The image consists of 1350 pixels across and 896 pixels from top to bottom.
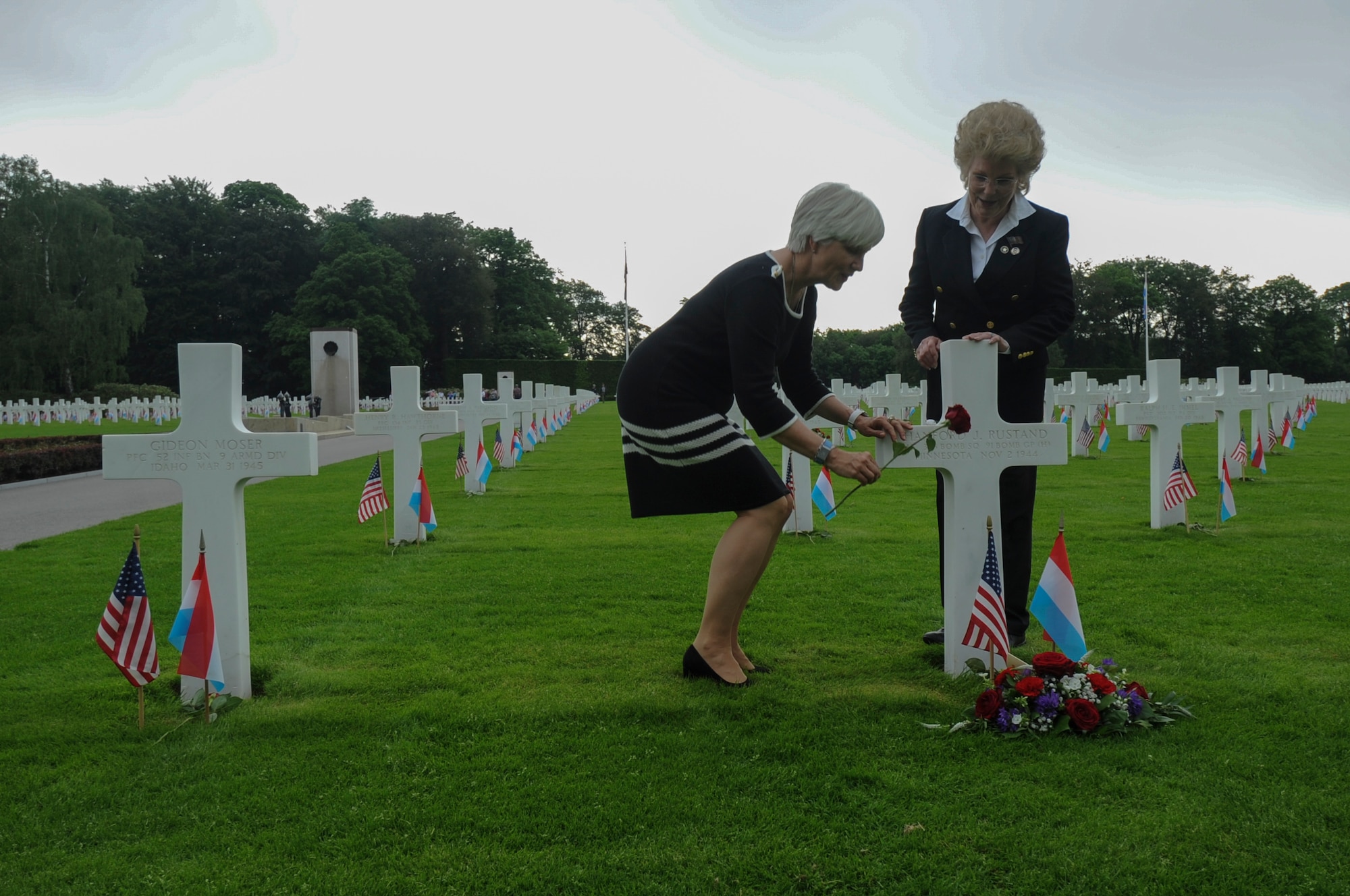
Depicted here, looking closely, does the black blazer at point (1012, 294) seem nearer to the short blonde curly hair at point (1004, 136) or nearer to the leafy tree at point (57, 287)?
the short blonde curly hair at point (1004, 136)

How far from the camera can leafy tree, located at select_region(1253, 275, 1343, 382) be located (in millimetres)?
83875

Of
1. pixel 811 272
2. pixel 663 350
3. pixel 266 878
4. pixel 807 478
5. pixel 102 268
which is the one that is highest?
pixel 102 268

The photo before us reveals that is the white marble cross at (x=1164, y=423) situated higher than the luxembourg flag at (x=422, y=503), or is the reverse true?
the white marble cross at (x=1164, y=423)

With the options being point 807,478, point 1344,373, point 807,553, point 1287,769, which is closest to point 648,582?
point 807,553

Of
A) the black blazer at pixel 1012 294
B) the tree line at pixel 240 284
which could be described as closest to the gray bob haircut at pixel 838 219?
the black blazer at pixel 1012 294

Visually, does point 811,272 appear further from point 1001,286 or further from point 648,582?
point 648,582

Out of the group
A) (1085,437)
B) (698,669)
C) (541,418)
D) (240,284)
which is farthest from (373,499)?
(240,284)

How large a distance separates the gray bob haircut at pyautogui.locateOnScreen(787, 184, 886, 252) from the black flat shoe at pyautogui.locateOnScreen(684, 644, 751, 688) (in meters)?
1.69

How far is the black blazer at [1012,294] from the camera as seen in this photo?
14.3 ft

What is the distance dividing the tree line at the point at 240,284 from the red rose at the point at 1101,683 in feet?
174

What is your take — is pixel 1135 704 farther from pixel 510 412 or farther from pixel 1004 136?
pixel 510 412

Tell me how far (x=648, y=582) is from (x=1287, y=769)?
13.0 ft

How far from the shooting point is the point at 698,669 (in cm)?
420

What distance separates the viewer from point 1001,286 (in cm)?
441
